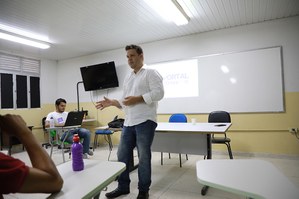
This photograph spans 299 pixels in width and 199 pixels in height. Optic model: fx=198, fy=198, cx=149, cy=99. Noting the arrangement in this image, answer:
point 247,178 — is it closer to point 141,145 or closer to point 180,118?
point 141,145

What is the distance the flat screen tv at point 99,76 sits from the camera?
5258mm

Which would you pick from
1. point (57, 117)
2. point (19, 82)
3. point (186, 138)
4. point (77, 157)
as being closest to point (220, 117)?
point (186, 138)

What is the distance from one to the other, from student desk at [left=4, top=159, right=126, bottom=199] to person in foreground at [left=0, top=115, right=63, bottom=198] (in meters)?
0.09

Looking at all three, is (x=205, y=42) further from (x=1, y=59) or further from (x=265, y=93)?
(x=1, y=59)

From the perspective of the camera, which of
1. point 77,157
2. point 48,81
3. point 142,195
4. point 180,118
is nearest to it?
point 77,157

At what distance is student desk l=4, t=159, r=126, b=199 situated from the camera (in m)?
0.79

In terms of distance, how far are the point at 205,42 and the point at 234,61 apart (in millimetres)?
747

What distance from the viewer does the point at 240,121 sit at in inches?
156

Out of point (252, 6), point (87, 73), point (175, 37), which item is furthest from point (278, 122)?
point (87, 73)

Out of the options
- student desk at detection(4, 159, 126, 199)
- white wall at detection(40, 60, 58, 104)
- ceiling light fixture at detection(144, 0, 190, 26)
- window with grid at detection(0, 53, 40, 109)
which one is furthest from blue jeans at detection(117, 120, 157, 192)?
white wall at detection(40, 60, 58, 104)

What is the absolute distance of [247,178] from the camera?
895mm

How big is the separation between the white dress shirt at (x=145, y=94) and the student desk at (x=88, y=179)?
0.83 m

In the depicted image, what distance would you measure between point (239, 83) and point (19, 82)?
5483 mm

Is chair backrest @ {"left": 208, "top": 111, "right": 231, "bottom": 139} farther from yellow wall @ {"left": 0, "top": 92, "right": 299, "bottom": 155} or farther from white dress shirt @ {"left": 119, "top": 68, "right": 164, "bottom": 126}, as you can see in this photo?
white dress shirt @ {"left": 119, "top": 68, "right": 164, "bottom": 126}
